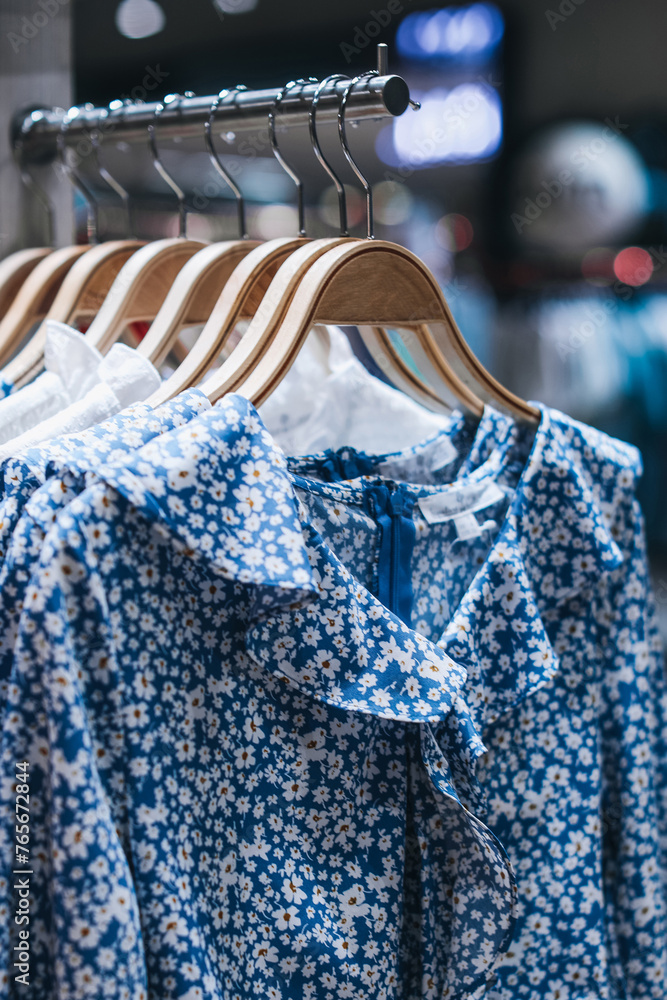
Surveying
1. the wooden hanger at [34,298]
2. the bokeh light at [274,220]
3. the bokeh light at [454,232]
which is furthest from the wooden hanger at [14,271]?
the bokeh light at [454,232]

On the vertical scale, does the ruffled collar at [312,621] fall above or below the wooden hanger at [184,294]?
below

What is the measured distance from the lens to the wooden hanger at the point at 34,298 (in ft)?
2.56

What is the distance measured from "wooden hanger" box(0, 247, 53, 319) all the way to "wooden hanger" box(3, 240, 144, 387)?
0.09ft

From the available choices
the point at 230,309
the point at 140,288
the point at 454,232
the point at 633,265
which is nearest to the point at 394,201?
the point at 454,232

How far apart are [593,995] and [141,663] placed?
53cm

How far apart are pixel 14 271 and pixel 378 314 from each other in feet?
1.32

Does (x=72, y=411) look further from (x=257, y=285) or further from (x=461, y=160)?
(x=461, y=160)

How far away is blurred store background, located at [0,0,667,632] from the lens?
1.49 m

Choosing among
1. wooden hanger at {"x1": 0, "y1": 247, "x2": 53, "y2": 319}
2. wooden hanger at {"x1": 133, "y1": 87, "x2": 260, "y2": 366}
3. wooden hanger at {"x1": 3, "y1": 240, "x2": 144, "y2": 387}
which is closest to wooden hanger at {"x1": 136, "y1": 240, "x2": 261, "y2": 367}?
wooden hanger at {"x1": 133, "y1": 87, "x2": 260, "y2": 366}

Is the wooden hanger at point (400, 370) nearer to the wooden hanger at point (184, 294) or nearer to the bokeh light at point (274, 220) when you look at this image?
the wooden hanger at point (184, 294)

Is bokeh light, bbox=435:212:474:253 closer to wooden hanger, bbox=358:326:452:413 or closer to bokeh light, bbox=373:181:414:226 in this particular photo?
bokeh light, bbox=373:181:414:226

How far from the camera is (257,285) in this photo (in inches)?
27.4

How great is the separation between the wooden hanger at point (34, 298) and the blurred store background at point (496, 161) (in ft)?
2.48

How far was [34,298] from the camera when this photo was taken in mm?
795
